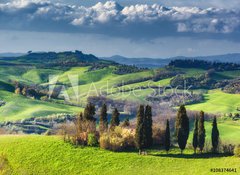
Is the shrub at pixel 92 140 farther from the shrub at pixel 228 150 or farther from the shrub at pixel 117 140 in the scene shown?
the shrub at pixel 228 150

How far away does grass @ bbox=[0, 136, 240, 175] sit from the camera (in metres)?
85.6

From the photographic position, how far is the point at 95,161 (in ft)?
298

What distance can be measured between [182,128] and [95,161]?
20.6m

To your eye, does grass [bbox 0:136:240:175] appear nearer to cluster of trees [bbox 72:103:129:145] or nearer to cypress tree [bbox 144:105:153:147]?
cypress tree [bbox 144:105:153:147]

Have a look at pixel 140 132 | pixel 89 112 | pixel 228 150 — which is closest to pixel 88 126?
pixel 89 112

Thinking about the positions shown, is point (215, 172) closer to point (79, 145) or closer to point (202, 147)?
point (202, 147)

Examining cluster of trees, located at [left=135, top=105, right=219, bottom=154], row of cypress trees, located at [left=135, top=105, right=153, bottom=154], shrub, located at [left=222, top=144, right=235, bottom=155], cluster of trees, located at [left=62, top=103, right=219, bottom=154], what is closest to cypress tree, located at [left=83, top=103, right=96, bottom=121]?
cluster of trees, located at [left=62, top=103, right=219, bottom=154]

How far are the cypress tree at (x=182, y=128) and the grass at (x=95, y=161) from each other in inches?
96.0

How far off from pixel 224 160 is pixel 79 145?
3243 cm

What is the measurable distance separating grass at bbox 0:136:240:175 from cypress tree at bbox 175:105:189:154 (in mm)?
2438

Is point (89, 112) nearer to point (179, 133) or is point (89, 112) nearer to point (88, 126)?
point (88, 126)

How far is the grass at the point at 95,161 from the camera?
281ft

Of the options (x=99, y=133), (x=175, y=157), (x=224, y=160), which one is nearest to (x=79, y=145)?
(x=99, y=133)

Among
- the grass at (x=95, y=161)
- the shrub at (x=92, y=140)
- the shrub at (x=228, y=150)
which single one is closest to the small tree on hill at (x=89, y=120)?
the shrub at (x=92, y=140)
